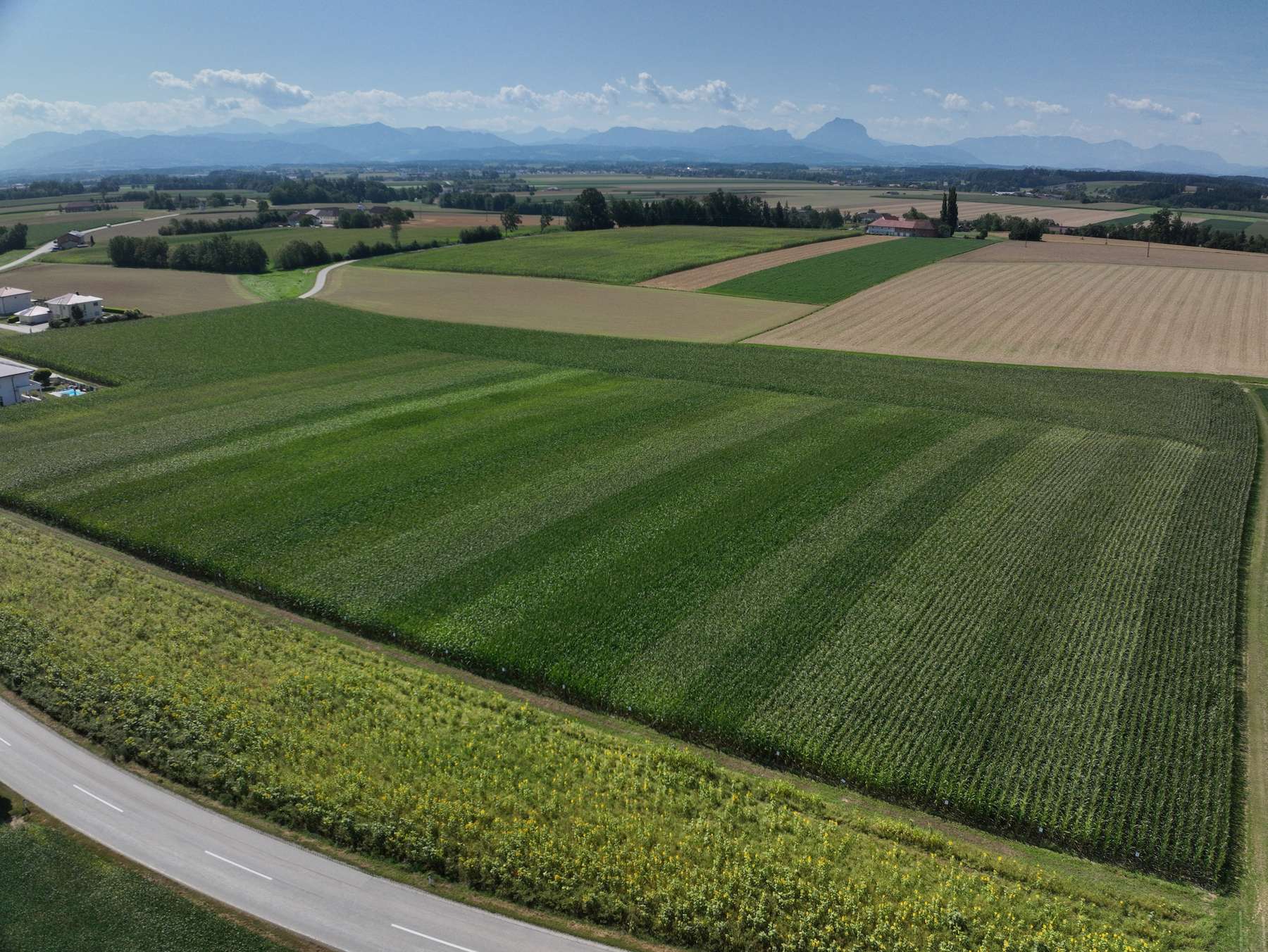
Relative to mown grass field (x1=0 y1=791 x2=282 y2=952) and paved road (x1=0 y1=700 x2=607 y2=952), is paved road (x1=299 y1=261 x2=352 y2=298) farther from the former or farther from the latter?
mown grass field (x1=0 y1=791 x2=282 y2=952)

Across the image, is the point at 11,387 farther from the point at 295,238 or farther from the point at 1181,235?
the point at 1181,235

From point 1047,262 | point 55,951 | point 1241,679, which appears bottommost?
point 55,951

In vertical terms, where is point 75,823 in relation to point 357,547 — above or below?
below

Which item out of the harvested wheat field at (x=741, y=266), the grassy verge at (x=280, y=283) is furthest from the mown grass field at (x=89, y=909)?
the harvested wheat field at (x=741, y=266)

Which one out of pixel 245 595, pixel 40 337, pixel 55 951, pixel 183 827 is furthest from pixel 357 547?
pixel 40 337

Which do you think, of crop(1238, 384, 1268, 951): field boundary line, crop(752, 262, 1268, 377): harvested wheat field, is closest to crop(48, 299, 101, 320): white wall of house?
crop(752, 262, 1268, 377): harvested wheat field

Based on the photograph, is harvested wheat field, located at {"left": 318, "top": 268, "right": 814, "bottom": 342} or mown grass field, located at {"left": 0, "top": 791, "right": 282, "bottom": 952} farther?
harvested wheat field, located at {"left": 318, "top": 268, "right": 814, "bottom": 342}

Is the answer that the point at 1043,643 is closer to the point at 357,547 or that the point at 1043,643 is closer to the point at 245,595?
the point at 357,547
